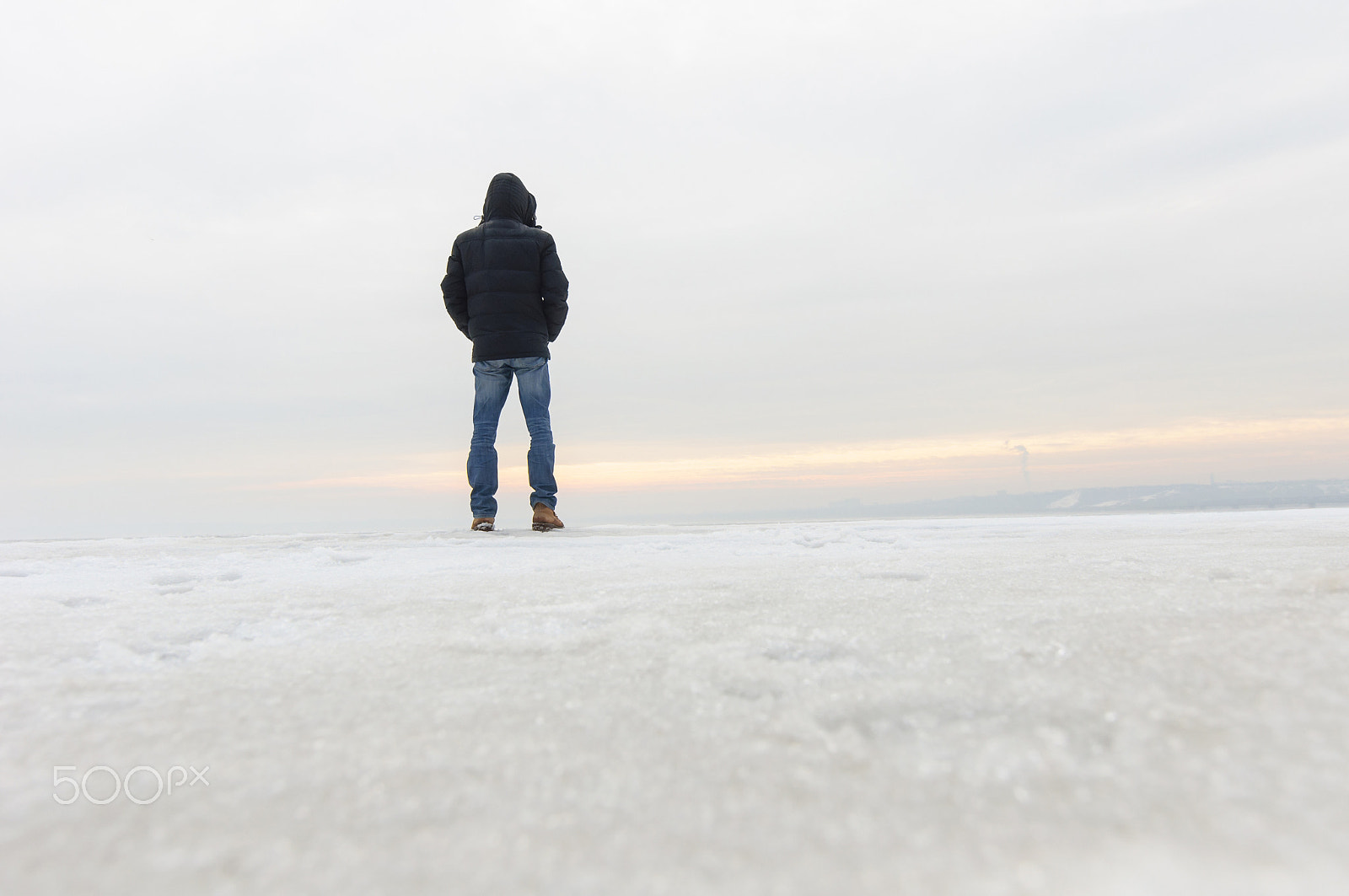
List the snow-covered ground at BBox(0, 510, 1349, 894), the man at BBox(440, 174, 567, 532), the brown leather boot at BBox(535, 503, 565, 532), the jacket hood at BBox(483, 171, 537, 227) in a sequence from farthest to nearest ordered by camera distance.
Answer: the jacket hood at BBox(483, 171, 537, 227) → the man at BBox(440, 174, 567, 532) → the brown leather boot at BBox(535, 503, 565, 532) → the snow-covered ground at BBox(0, 510, 1349, 894)

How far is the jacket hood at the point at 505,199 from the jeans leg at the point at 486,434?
99cm

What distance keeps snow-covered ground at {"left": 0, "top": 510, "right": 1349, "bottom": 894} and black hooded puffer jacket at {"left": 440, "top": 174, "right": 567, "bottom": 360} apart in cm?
312

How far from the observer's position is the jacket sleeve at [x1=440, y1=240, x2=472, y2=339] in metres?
4.61

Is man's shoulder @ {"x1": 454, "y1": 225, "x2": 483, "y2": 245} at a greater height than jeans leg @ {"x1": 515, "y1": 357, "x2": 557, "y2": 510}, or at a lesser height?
greater

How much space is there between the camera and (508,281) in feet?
14.5

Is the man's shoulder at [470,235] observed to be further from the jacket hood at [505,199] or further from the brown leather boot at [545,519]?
the brown leather boot at [545,519]

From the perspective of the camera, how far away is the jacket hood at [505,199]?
4.53 meters

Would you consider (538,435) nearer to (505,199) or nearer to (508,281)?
(508,281)

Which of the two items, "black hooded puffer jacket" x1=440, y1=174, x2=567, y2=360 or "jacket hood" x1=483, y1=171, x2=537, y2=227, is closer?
"black hooded puffer jacket" x1=440, y1=174, x2=567, y2=360

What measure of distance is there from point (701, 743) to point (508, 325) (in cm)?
400

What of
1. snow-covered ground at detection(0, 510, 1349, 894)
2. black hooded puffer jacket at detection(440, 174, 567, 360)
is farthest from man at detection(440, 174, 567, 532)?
snow-covered ground at detection(0, 510, 1349, 894)

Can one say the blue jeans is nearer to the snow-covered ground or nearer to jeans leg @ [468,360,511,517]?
jeans leg @ [468,360,511,517]

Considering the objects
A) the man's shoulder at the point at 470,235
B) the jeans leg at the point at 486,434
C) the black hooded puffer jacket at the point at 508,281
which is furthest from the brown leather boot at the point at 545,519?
the man's shoulder at the point at 470,235

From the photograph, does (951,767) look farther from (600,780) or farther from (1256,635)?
(1256,635)
